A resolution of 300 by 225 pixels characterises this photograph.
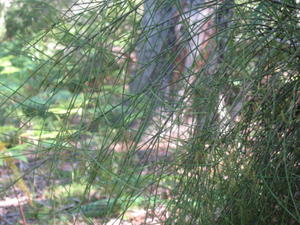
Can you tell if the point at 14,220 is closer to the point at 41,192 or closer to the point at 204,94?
the point at 41,192

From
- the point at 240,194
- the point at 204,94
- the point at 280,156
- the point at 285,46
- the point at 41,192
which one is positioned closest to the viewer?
the point at 280,156

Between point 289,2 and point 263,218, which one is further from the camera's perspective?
point 289,2

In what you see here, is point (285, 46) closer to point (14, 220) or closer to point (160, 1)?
point (160, 1)

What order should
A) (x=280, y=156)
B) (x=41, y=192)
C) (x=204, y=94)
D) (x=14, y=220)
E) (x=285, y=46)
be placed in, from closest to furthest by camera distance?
(x=280, y=156), (x=204, y=94), (x=285, y=46), (x=14, y=220), (x=41, y=192)

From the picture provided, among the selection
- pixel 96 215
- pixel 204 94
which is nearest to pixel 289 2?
pixel 204 94

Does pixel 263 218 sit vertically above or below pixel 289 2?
below

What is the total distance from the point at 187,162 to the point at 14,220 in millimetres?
3363

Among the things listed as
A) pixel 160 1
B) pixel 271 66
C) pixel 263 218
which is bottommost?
pixel 263 218

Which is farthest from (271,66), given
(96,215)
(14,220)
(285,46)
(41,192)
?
(41,192)

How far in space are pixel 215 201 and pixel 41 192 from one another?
408 centimetres

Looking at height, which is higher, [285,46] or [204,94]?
[285,46]

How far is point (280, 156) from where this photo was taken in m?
1.97

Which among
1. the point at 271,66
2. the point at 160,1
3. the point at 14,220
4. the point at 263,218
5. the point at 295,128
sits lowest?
the point at 14,220

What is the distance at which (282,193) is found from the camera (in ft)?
7.16
